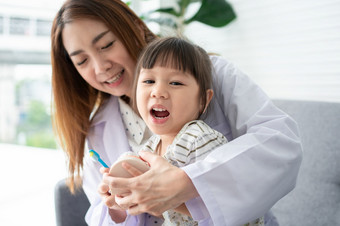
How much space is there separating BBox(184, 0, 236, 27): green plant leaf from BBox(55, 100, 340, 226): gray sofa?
1515 millimetres

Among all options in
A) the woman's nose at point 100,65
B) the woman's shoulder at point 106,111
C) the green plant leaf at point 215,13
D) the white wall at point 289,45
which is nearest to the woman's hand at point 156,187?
the woman's nose at point 100,65

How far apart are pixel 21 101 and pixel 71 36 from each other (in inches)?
92.3

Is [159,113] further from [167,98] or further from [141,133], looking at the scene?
[141,133]

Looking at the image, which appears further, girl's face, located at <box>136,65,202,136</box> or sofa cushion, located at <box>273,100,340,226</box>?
sofa cushion, located at <box>273,100,340,226</box>

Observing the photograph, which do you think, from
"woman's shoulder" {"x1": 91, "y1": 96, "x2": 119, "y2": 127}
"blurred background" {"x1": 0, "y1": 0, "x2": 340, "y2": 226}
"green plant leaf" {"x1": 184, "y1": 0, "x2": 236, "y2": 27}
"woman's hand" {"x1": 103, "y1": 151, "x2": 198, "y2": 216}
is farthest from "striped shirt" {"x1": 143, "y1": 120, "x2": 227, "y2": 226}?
"green plant leaf" {"x1": 184, "y1": 0, "x2": 236, "y2": 27}

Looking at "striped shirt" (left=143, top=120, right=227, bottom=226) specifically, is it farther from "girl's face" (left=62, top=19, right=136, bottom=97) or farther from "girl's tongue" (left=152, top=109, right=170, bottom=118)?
"girl's face" (left=62, top=19, right=136, bottom=97)

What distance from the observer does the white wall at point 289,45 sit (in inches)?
89.0

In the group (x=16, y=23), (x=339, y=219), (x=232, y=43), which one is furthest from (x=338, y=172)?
(x=16, y=23)

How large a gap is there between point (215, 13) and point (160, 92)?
79.9 inches

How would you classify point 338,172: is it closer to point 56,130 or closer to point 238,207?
point 238,207

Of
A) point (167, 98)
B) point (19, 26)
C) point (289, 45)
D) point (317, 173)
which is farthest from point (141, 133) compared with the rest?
point (19, 26)

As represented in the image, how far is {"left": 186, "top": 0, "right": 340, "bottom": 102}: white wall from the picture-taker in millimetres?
2262

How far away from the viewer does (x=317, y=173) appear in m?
1.31

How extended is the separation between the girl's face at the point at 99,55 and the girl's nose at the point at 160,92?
42 centimetres
